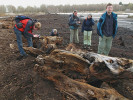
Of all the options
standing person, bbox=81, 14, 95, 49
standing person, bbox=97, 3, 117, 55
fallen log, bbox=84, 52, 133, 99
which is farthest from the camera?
standing person, bbox=81, 14, 95, 49

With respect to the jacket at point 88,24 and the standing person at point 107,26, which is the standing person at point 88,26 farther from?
the standing person at point 107,26

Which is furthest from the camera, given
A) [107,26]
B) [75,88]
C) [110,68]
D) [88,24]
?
[88,24]

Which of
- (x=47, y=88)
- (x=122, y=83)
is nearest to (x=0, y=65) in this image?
(x=47, y=88)

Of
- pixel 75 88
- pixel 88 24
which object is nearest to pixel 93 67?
pixel 75 88

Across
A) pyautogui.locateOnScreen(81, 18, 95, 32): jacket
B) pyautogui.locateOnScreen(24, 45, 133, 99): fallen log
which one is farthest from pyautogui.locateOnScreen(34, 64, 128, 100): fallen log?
pyautogui.locateOnScreen(81, 18, 95, 32): jacket

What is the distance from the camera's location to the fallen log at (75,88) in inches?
91.0

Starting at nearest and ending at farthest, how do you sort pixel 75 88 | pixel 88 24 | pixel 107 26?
pixel 75 88 → pixel 107 26 → pixel 88 24

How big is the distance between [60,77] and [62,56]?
0.52m

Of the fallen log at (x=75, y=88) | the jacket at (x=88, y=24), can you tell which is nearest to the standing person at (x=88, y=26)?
the jacket at (x=88, y=24)

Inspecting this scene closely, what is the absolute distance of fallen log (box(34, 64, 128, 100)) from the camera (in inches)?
91.0

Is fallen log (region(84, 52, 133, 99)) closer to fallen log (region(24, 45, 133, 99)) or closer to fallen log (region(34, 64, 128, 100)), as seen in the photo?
fallen log (region(24, 45, 133, 99))

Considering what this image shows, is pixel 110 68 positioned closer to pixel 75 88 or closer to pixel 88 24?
pixel 75 88

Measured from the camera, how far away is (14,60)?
464 centimetres

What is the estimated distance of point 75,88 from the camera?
252cm
